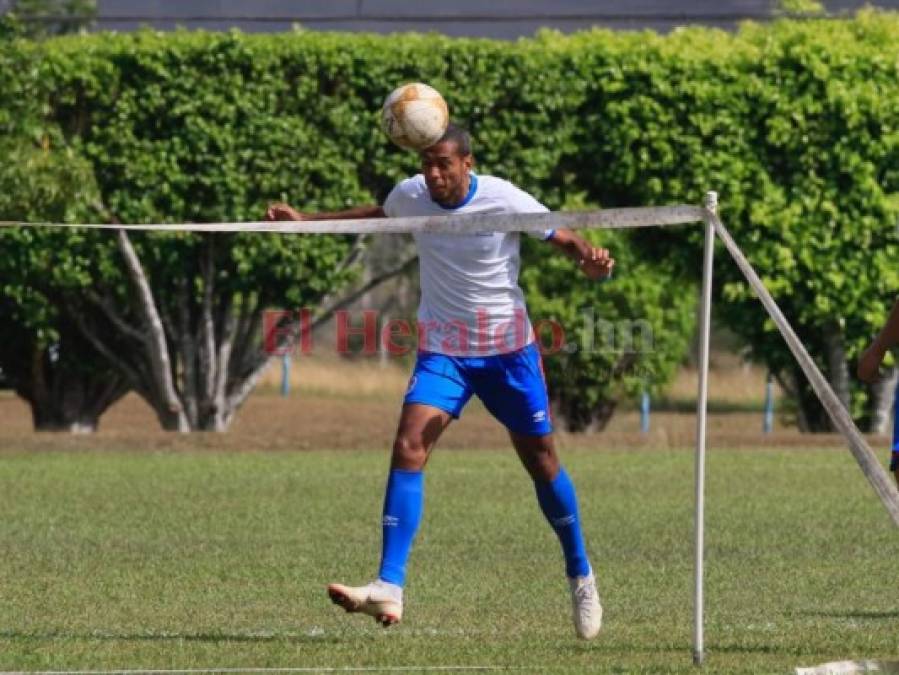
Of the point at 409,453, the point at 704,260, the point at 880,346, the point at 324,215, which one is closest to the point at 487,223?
the point at 704,260

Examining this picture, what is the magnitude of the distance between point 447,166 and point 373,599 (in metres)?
1.83

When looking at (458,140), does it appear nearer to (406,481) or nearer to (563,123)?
(406,481)

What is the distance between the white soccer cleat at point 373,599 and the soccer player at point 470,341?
1.01ft

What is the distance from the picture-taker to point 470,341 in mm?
8969

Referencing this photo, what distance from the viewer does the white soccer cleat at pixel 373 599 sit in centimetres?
816

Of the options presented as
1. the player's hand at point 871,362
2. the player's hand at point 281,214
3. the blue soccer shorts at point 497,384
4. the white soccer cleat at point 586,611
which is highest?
the player's hand at point 281,214

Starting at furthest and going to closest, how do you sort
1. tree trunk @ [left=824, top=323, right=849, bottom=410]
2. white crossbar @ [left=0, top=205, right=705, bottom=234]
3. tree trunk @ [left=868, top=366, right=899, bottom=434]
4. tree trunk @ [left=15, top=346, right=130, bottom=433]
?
tree trunk @ [left=15, top=346, right=130, bottom=433]
tree trunk @ [left=868, top=366, right=899, bottom=434]
tree trunk @ [left=824, top=323, right=849, bottom=410]
white crossbar @ [left=0, top=205, right=705, bottom=234]

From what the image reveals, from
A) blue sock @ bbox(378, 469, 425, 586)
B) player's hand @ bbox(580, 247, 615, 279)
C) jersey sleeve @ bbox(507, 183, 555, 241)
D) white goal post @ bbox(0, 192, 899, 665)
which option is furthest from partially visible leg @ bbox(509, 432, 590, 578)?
white goal post @ bbox(0, 192, 899, 665)

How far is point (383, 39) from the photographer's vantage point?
82.4ft

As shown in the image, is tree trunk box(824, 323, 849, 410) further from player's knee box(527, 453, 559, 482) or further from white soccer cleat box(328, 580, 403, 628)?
white soccer cleat box(328, 580, 403, 628)

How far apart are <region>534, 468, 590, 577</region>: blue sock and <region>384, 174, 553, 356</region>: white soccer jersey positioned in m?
0.64

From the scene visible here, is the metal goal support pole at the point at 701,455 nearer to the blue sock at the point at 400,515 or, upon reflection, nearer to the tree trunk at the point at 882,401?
the blue sock at the point at 400,515

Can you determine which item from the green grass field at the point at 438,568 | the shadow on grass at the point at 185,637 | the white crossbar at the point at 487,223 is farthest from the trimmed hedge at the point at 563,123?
the white crossbar at the point at 487,223

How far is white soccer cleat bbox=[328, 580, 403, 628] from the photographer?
8.16 meters
